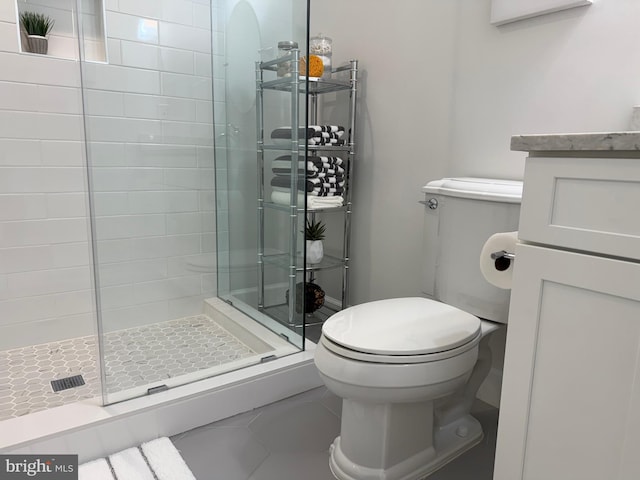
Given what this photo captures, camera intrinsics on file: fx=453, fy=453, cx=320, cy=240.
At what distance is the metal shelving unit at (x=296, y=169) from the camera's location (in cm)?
183

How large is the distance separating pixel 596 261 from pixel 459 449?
962 millimetres

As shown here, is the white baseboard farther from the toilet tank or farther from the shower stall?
the toilet tank

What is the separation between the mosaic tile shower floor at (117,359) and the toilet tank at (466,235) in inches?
33.3

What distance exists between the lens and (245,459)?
139cm

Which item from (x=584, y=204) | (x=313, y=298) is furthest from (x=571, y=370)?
(x=313, y=298)

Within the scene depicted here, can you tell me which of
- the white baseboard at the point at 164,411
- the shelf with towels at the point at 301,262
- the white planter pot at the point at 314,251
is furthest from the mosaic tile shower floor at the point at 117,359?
the white planter pot at the point at 314,251

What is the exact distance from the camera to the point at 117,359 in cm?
162

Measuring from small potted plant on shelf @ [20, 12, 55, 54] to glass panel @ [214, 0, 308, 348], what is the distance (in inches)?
28.4

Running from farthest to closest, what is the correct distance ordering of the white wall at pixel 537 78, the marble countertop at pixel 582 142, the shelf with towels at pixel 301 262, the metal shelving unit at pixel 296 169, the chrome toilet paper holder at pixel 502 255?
the shelf with towels at pixel 301 262 < the metal shelving unit at pixel 296 169 < the white wall at pixel 537 78 < the chrome toilet paper holder at pixel 502 255 < the marble countertop at pixel 582 142

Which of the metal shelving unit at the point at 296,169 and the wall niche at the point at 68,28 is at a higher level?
the wall niche at the point at 68,28

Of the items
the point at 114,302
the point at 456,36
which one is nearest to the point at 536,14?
the point at 456,36

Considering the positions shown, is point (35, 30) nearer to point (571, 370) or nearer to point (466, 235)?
point (466, 235)

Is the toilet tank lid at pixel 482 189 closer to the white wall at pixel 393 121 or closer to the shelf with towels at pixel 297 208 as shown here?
the white wall at pixel 393 121

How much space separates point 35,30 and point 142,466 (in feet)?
5.82
